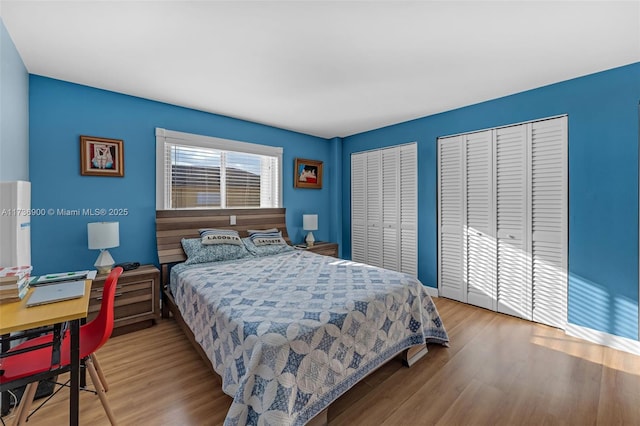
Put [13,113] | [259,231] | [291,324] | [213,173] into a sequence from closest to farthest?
[291,324] < [13,113] < [213,173] < [259,231]

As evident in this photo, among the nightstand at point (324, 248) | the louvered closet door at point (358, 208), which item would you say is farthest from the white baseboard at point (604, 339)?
the nightstand at point (324, 248)

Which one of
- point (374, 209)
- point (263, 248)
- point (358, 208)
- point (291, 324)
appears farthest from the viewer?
point (358, 208)

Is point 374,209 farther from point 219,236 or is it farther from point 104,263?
point 104,263

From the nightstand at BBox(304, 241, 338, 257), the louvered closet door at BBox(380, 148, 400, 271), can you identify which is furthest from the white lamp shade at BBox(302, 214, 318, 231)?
the louvered closet door at BBox(380, 148, 400, 271)

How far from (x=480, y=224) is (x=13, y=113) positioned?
4815 millimetres

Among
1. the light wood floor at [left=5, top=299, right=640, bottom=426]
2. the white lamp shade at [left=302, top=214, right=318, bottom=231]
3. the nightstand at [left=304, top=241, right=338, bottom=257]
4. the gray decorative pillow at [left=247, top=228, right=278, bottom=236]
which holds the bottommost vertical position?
the light wood floor at [left=5, top=299, right=640, bottom=426]

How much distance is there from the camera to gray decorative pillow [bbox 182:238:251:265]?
332 centimetres

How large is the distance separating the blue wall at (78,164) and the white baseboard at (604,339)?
15.6 feet

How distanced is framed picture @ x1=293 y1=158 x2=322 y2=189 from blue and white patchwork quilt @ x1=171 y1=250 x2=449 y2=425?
2245 mm

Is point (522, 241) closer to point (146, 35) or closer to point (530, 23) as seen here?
point (530, 23)

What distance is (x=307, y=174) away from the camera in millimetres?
5102

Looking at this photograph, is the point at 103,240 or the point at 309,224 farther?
the point at 309,224

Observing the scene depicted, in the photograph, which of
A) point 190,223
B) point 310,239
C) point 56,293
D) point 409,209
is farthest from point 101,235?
point 409,209

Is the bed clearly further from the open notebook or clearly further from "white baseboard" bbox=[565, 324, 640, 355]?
"white baseboard" bbox=[565, 324, 640, 355]
